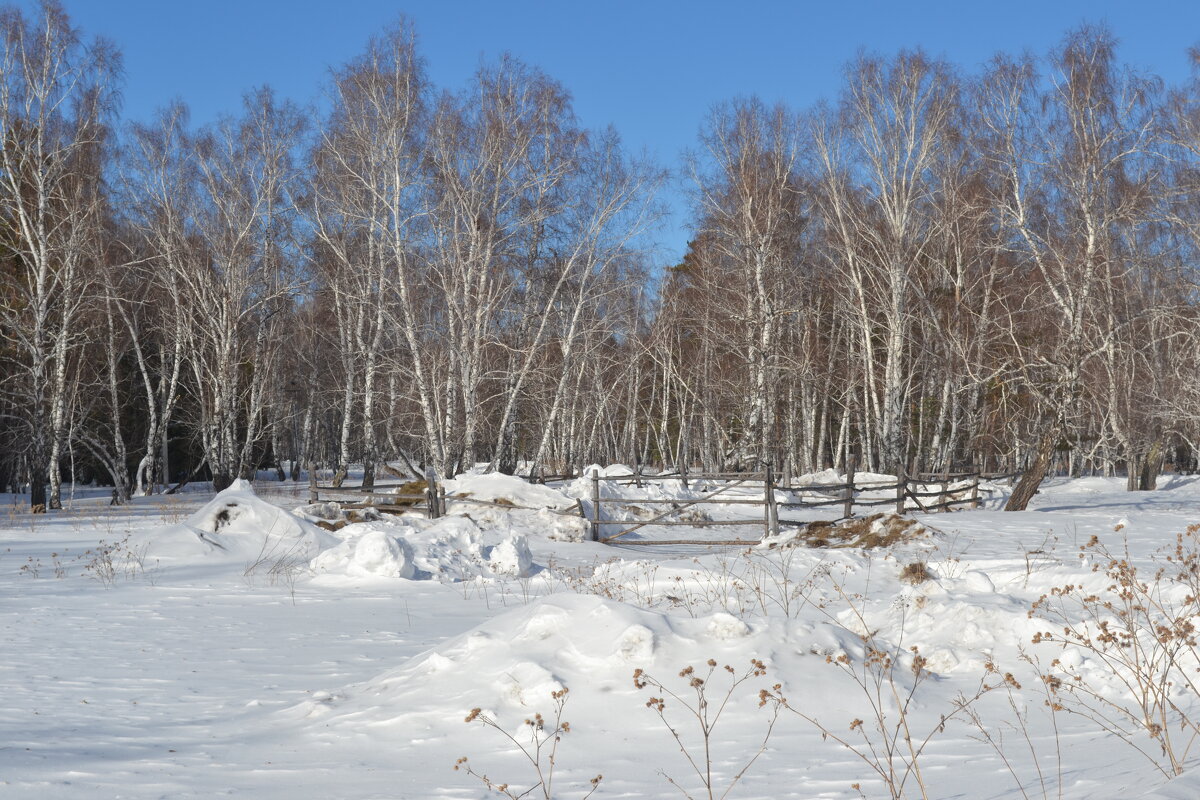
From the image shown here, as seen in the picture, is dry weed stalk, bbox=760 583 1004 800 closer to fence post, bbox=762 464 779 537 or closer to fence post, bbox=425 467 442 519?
fence post, bbox=762 464 779 537

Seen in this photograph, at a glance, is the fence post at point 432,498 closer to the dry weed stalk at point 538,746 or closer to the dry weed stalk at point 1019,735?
the dry weed stalk at point 538,746

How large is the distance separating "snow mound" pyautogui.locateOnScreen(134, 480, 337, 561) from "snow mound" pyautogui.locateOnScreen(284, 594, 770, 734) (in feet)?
22.1

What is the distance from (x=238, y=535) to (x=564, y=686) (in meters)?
8.54

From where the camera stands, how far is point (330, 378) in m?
37.2

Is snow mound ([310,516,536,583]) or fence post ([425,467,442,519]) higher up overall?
fence post ([425,467,442,519])

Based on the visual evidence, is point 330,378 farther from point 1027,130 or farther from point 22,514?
point 1027,130

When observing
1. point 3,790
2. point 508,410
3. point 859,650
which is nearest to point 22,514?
point 508,410

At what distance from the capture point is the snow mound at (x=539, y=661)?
5367 mm

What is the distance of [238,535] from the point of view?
12594mm

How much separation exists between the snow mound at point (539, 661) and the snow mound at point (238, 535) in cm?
674

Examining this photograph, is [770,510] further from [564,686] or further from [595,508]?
[564,686]

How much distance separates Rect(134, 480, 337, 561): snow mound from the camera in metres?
11.9

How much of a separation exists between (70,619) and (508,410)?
39.8ft

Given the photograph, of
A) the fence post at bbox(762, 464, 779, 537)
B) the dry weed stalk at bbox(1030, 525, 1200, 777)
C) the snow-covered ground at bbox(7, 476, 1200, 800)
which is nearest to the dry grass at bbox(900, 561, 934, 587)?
the snow-covered ground at bbox(7, 476, 1200, 800)
